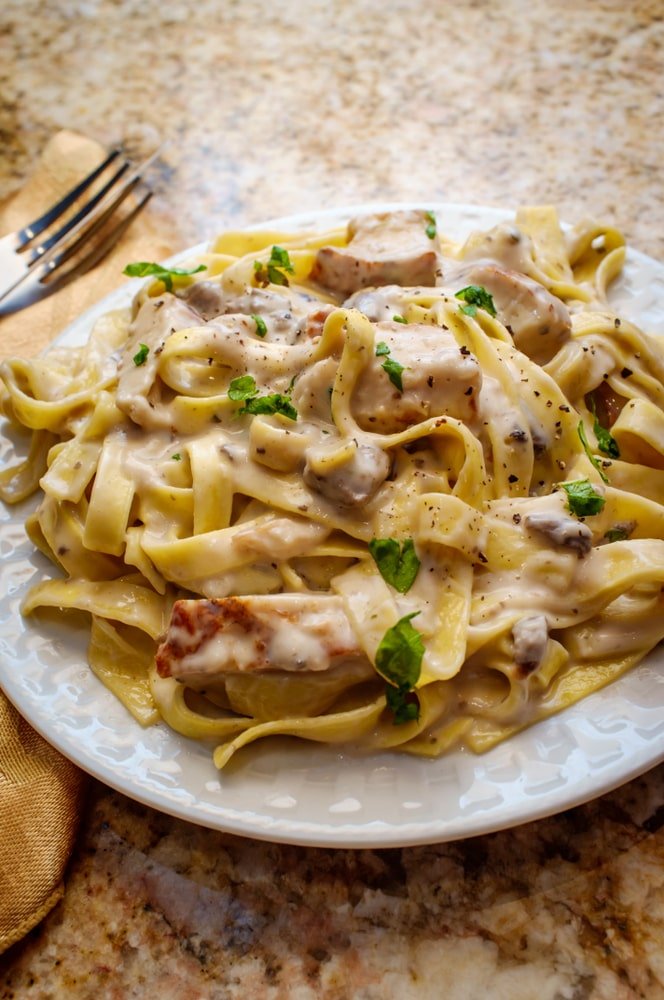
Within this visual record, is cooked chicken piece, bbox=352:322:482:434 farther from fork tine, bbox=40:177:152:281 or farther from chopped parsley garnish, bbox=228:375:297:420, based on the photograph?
fork tine, bbox=40:177:152:281

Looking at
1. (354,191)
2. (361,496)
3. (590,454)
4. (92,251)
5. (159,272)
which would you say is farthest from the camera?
(354,191)

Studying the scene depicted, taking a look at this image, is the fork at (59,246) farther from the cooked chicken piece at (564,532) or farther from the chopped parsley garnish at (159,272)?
the cooked chicken piece at (564,532)

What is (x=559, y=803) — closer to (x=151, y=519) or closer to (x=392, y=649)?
(x=392, y=649)

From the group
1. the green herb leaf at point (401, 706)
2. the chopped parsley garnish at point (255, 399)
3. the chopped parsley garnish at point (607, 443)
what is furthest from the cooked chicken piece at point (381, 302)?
the green herb leaf at point (401, 706)

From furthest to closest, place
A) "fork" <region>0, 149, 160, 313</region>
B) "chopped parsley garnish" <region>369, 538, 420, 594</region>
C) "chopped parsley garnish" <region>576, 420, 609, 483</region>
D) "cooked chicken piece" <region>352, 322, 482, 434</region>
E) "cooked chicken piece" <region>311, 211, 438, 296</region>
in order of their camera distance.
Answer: "fork" <region>0, 149, 160, 313</region>
"cooked chicken piece" <region>311, 211, 438, 296</region>
"chopped parsley garnish" <region>576, 420, 609, 483</region>
"cooked chicken piece" <region>352, 322, 482, 434</region>
"chopped parsley garnish" <region>369, 538, 420, 594</region>

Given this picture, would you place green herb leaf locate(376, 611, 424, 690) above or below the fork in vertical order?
below

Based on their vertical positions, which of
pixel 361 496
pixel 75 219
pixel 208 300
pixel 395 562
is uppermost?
pixel 75 219

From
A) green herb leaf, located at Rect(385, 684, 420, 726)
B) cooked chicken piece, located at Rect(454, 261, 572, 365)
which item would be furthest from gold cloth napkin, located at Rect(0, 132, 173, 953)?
cooked chicken piece, located at Rect(454, 261, 572, 365)

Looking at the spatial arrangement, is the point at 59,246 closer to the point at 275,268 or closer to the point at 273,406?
the point at 275,268

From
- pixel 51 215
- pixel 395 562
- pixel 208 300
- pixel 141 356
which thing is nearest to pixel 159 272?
pixel 208 300
